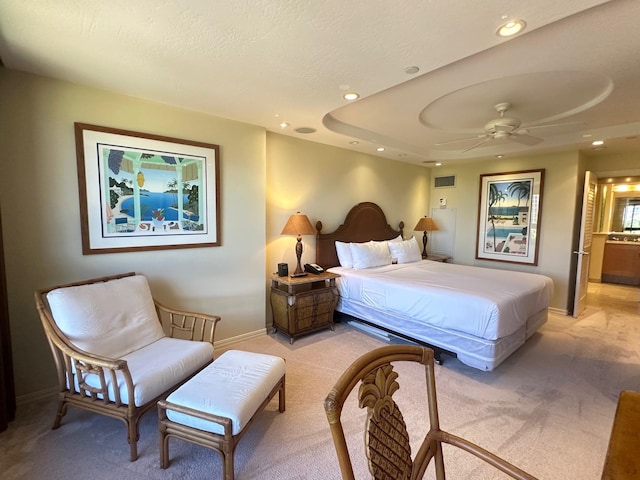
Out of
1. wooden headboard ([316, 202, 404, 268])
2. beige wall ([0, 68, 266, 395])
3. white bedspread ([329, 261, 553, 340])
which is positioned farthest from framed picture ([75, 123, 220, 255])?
white bedspread ([329, 261, 553, 340])

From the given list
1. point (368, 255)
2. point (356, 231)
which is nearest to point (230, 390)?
point (368, 255)

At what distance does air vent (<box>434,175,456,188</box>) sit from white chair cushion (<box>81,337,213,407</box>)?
5.29 metres

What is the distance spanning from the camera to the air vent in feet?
18.8

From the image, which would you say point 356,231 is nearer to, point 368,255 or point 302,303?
point 368,255

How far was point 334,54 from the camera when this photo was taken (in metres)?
1.90

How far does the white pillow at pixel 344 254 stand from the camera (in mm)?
4234

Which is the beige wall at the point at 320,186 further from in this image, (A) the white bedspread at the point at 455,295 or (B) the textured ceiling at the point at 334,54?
(A) the white bedspread at the point at 455,295

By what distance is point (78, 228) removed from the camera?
2.40 metres

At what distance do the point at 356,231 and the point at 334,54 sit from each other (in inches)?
118

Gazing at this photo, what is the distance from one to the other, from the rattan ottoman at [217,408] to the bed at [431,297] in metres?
1.77

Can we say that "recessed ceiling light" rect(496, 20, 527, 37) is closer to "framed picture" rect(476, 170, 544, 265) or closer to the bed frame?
the bed frame

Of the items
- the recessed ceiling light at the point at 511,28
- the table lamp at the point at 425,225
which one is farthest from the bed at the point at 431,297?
the recessed ceiling light at the point at 511,28

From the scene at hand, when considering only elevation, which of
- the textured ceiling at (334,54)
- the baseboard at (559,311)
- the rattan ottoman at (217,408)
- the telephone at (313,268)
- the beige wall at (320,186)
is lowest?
the baseboard at (559,311)

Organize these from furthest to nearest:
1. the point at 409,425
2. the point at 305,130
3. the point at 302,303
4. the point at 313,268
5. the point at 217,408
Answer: the point at 313,268 < the point at 305,130 < the point at 302,303 < the point at 409,425 < the point at 217,408
